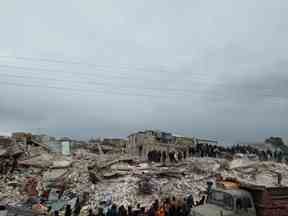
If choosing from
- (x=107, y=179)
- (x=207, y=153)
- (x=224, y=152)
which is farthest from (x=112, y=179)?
(x=224, y=152)

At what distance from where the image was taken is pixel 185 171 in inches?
826

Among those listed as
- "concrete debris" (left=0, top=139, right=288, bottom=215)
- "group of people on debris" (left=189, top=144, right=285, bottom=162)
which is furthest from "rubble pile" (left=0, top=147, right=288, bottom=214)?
"group of people on debris" (left=189, top=144, right=285, bottom=162)

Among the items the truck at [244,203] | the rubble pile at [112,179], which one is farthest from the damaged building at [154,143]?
the truck at [244,203]

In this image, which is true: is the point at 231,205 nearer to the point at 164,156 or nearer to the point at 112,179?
the point at 112,179

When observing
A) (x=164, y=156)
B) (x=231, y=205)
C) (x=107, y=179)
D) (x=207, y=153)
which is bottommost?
(x=107, y=179)

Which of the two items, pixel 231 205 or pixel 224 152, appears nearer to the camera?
pixel 231 205

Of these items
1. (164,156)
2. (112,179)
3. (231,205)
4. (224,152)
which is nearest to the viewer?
(231,205)

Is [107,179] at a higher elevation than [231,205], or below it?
below

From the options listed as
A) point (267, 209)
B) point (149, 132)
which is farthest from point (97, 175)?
point (149, 132)

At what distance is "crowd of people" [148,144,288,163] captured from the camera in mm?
27188

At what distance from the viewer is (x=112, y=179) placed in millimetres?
19422

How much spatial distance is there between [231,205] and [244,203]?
359 mm

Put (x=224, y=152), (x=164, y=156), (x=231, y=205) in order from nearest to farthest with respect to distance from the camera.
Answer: (x=231, y=205)
(x=164, y=156)
(x=224, y=152)

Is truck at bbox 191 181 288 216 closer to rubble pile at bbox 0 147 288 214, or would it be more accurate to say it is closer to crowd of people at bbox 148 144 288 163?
rubble pile at bbox 0 147 288 214
